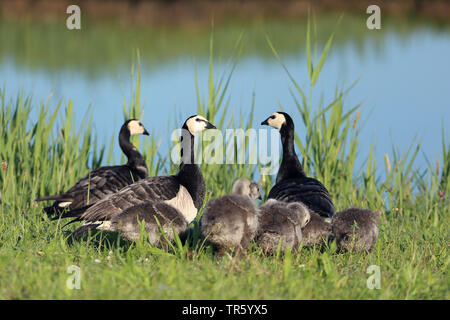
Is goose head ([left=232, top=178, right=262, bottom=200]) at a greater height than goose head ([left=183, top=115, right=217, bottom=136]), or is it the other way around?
goose head ([left=183, top=115, right=217, bottom=136])

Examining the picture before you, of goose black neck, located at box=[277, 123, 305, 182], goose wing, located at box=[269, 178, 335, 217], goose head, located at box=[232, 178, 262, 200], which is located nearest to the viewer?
goose wing, located at box=[269, 178, 335, 217]

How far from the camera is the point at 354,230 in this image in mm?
7434

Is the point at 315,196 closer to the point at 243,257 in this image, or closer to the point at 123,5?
the point at 243,257

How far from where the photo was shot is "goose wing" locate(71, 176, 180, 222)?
25.5 feet

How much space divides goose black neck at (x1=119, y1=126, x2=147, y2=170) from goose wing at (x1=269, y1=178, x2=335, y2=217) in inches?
114

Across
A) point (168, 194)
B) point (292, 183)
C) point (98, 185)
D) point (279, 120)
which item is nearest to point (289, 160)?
point (279, 120)

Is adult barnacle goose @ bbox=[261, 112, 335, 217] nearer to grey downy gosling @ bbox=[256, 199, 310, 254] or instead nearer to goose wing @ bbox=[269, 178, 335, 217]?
goose wing @ bbox=[269, 178, 335, 217]

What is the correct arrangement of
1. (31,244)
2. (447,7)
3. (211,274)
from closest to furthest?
(211,274), (31,244), (447,7)

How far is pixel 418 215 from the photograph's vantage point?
1020 cm

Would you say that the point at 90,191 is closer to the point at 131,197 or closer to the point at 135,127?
the point at 131,197

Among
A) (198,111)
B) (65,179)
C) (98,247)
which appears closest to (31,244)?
(98,247)

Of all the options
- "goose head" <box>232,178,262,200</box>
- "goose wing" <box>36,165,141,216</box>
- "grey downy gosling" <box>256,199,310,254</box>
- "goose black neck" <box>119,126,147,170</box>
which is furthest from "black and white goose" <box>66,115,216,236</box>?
"goose black neck" <box>119,126,147,170</box>
